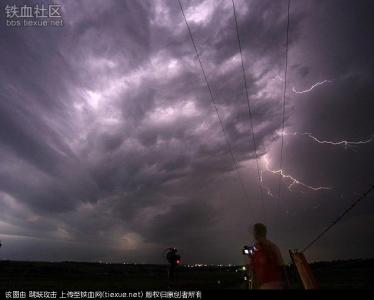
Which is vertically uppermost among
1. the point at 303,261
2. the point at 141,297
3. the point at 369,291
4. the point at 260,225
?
the point at 260,225

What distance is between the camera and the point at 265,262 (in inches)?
203

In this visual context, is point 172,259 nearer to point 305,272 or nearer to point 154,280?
point 305,272

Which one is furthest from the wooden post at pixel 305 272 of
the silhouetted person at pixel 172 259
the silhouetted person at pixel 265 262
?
the silhouetted person at pixel 172 259

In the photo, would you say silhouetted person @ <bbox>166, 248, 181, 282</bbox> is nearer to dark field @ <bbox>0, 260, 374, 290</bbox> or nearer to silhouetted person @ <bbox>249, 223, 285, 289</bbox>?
dark field @ <bbox>0, 260, 374, 290</bbox>

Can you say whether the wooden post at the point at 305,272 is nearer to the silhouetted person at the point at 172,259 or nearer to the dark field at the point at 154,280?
the dark field at the point at 154,280

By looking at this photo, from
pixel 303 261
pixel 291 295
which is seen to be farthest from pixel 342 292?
pixel 303 261

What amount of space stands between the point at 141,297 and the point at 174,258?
533 inches

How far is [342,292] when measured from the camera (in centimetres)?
181

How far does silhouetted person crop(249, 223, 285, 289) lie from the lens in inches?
198

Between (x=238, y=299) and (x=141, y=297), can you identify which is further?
(x=141, y=297)

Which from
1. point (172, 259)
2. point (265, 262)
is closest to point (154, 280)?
point (172, 259)

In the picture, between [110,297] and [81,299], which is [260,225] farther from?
[81,299]

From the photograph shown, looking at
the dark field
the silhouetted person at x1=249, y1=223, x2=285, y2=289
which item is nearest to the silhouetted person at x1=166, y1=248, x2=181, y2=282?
the dark field

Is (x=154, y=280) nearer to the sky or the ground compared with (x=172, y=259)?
nearer to the sky
